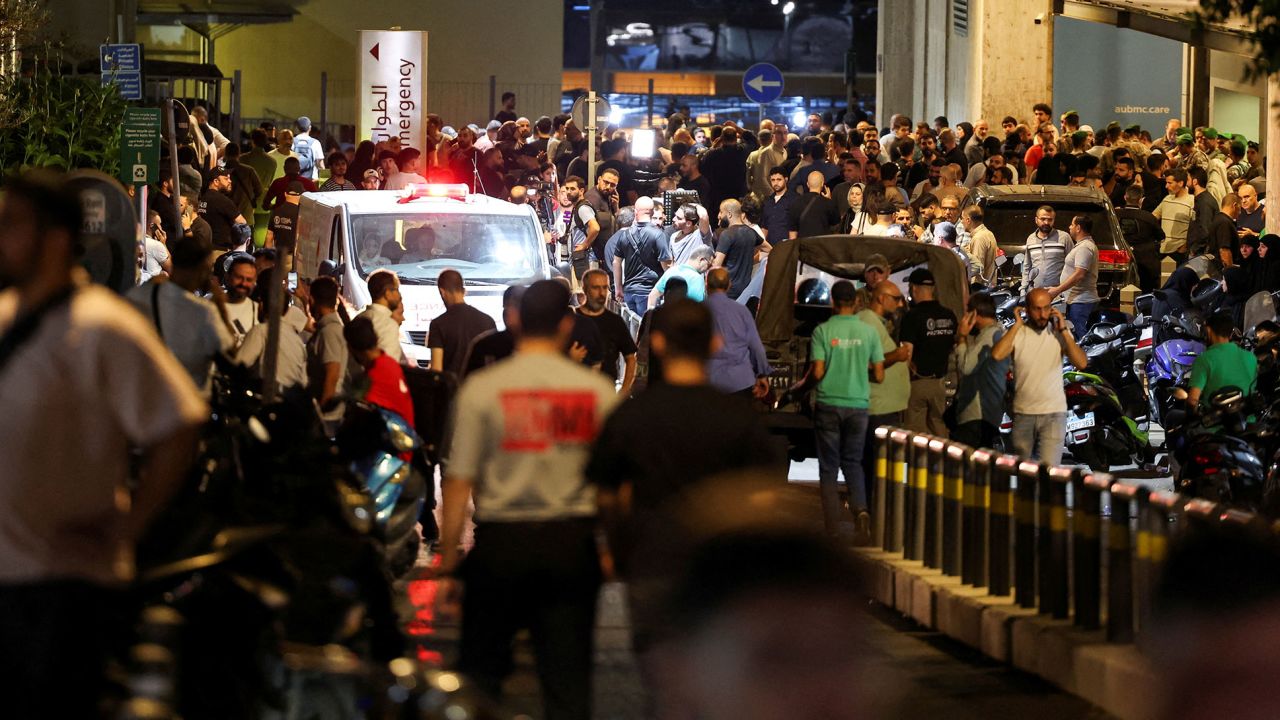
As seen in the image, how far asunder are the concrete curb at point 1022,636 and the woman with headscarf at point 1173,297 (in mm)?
8790

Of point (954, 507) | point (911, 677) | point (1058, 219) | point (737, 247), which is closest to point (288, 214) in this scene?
point (737, 247)

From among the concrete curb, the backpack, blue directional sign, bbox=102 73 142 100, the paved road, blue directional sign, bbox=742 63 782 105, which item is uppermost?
blue directional sign, bbox=742 63 782 105

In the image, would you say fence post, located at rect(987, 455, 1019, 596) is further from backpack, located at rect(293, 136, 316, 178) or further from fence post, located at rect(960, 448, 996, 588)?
backpack, located at rect(293, 136, 316, 178)

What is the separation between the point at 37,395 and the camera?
5.66 meters

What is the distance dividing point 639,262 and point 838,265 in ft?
18.5

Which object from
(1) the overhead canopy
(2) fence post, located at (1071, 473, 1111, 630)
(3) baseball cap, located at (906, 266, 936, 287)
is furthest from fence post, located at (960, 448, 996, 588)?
(1) the overhead canopy

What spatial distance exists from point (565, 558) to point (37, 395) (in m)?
1.92

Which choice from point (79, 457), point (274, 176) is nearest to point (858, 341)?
point (79, 457)

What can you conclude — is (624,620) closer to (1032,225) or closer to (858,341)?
(858,341)

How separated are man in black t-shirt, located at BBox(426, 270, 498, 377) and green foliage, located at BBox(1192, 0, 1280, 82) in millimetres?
5876

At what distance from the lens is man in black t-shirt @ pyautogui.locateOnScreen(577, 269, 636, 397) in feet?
49.7

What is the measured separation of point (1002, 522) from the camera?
1150 centimetres

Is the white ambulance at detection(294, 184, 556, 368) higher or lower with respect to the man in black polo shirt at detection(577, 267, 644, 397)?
higher

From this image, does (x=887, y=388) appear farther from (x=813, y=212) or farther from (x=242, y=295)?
(x=813, y=212)
